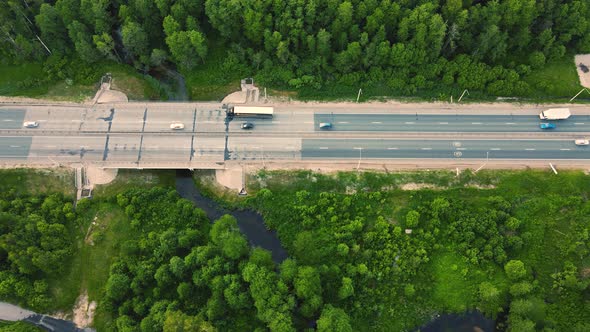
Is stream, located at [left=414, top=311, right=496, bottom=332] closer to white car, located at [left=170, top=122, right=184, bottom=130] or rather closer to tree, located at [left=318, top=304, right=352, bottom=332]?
tree, located at [left=318, top=304, right=352, bottom=332]

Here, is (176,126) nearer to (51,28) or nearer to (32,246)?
(32,246)

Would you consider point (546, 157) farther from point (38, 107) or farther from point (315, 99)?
point (38, 107)

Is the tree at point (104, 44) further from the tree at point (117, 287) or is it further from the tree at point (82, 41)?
the tree at point (117, 287)

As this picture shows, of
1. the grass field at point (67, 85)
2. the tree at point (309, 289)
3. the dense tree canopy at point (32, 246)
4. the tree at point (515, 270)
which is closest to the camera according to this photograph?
the tree at point (309, 289)

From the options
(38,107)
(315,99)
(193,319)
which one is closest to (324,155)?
(315,99)

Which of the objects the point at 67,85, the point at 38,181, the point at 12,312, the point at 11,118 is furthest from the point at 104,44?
the point at 12,312

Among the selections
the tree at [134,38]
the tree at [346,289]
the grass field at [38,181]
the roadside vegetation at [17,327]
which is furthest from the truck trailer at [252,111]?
the roadside vegetation at [17,327]
